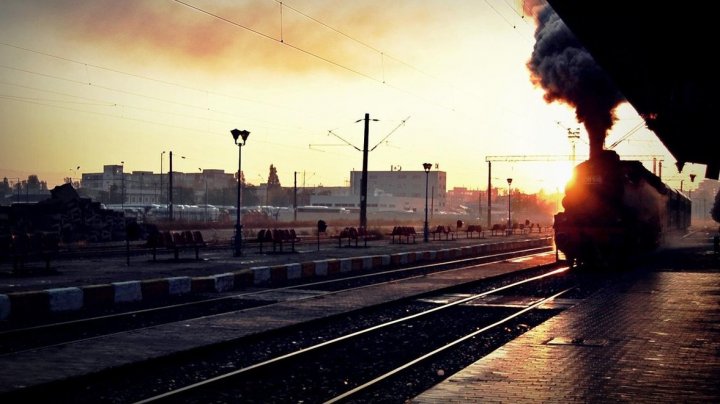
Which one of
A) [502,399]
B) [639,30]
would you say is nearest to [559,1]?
[639,30]

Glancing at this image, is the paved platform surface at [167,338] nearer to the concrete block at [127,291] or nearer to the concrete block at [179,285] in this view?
the concrete block at [179,285]

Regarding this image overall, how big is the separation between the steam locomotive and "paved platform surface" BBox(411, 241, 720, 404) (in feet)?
27.2

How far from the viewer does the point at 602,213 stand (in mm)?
25297

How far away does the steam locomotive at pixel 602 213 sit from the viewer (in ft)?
82.6

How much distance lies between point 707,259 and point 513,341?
25.5 metres

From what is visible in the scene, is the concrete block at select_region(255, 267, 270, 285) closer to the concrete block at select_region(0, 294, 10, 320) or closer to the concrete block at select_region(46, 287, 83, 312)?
the concrete block at select_region(46, 287, 83, 312)

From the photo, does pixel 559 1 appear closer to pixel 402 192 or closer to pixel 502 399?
pixel 502 399

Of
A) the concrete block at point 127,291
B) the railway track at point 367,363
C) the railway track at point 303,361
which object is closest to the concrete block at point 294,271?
the concrete block at point 127,291

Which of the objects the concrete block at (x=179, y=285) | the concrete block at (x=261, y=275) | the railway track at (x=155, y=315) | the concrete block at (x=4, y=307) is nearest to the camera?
the railway track at (x=155, y=315)

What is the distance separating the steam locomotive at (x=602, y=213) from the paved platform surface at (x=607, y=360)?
8.29 metres

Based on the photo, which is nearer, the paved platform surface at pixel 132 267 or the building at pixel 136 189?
the paved platform surface at pixel 132 267

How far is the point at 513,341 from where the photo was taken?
11250mm

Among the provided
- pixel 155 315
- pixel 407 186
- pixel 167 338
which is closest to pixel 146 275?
pixel 155 315

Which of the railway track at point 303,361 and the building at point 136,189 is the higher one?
the building at point 136,189
